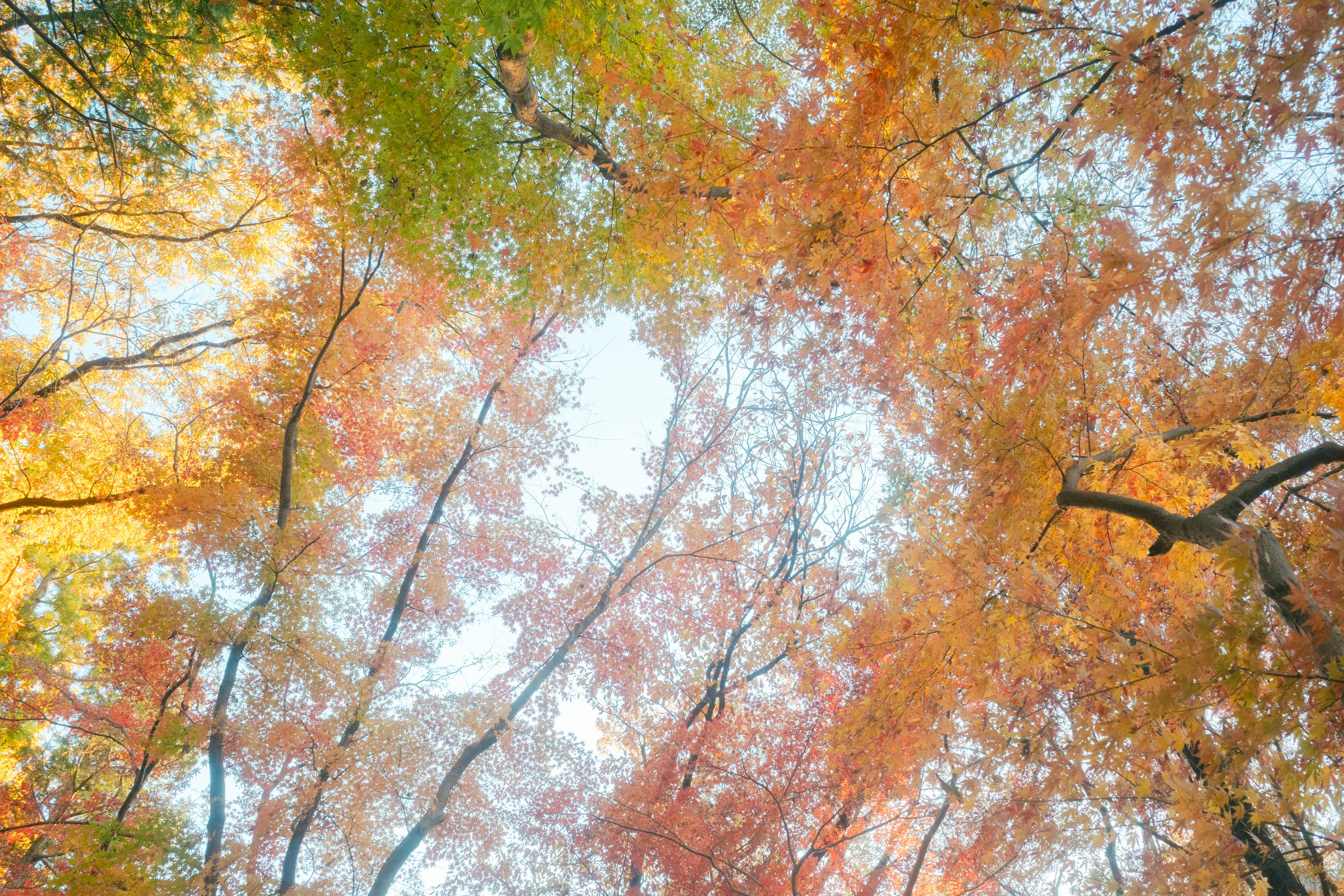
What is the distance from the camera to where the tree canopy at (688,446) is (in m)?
2.31

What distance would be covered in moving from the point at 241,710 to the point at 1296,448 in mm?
11172

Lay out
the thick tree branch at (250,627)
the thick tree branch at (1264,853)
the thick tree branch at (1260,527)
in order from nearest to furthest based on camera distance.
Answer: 1. the thick tree branch at (1260,527)
2. the thick tree branch at (1264,853)
3. the thick tree branch at (250,627)

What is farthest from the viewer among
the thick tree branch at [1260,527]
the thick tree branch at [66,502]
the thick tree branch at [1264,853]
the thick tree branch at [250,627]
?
the thick tree branch at [66,502]

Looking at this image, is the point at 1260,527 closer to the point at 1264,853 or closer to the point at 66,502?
the point at 1264,853

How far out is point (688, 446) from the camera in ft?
33.8

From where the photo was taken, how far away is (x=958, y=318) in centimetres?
323

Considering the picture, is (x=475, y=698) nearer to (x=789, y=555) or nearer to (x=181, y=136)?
(x=789, y=555)

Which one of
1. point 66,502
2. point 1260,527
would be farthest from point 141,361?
point 1260,527

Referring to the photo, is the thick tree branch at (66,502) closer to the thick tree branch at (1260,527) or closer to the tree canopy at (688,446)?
the tree canopy at (688,446)

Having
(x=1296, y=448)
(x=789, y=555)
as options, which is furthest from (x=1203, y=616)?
(x=789, y=555)

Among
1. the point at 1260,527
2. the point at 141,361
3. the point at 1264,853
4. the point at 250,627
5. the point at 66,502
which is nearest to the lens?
the point at 1260,527

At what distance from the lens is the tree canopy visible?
91.0 inches

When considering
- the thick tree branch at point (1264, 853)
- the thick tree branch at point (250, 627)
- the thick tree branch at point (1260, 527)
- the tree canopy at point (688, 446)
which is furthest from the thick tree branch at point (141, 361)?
the thick tree branch at point (1264, 853)

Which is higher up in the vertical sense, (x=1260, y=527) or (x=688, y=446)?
(x=688, y=446)
